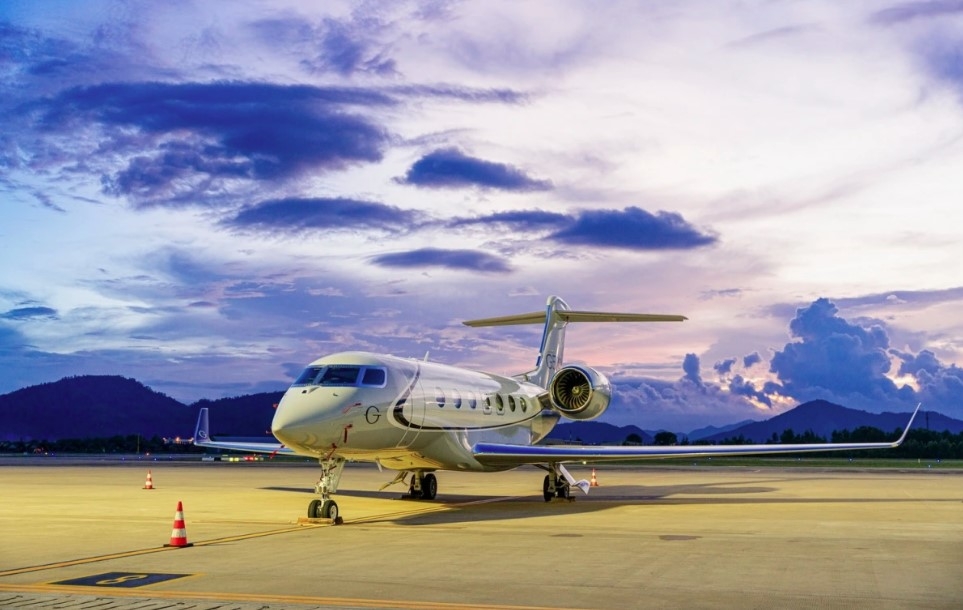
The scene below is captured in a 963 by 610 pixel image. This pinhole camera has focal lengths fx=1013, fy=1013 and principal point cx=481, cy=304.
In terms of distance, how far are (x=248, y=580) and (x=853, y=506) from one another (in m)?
17.8

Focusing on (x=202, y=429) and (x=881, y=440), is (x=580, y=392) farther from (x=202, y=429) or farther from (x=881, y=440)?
(x=881, y=440)

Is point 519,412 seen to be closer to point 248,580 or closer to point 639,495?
point 639,495

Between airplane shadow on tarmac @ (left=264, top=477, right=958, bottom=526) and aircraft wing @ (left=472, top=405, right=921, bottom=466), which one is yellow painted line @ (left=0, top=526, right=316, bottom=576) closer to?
airplane shadow on tarmac @ (left=264, top=477, right=958, bottom=526)

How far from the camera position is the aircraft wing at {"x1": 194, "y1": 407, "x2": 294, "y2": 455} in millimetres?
25969

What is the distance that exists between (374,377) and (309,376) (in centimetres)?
137

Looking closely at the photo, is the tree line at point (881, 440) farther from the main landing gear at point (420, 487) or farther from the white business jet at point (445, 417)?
the main landing gear at point (420, 487)

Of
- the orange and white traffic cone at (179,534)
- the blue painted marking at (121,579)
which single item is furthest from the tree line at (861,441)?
the blue painted marking at (121,579)

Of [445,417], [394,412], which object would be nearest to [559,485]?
[445,417]

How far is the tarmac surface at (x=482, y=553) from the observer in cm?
1058

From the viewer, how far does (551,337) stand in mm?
31938

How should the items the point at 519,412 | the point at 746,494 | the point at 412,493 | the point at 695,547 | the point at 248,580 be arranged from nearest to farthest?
the point at 248,580 → the point at 695,547 → the point at 412,493 → the point at 519,412 → the point at 746,494

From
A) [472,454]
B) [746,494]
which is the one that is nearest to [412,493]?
[472,454]

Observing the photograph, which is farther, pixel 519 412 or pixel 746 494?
pixel 746 494

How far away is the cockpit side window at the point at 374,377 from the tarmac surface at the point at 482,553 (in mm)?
2704
